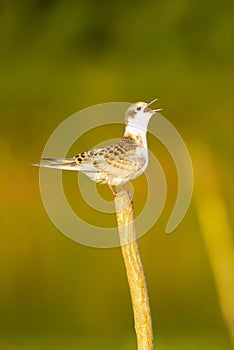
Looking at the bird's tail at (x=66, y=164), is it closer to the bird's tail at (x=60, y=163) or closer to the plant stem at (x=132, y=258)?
the bird's tail at (x=60, y=163)

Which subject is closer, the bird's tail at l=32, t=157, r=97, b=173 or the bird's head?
the bird's tail at l=32, t=157, r=97, b=173

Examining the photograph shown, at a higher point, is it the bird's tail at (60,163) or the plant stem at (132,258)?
the bird's tail at (60,163)

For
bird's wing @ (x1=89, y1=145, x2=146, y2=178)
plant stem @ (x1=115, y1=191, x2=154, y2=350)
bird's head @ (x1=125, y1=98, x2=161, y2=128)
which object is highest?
bird's head @ (x1=125, y1=98, x2=161, y2=128)

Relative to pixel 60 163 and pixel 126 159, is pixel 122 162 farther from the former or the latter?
pixel 60 163

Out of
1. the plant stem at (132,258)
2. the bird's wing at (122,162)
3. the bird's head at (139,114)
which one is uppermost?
the bird's head at (139,114)

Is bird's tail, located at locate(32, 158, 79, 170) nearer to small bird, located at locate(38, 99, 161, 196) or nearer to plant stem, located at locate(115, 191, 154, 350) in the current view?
small bird, located at locate(38, 99, 161, 196)

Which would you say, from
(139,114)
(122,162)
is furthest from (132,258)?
(139,114)

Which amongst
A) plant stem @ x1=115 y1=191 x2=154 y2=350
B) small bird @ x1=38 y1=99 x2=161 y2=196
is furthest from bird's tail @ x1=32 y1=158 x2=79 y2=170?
plant stem @ x1=115 y1=191 x2=154 y2=350

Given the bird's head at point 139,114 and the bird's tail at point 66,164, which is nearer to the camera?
the bird's tail at point 66,164

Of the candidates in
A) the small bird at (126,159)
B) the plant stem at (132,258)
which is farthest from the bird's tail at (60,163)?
the plant stem at (132,258)
